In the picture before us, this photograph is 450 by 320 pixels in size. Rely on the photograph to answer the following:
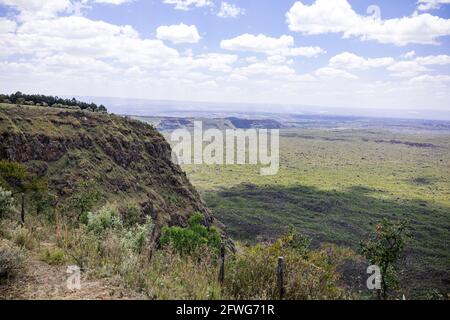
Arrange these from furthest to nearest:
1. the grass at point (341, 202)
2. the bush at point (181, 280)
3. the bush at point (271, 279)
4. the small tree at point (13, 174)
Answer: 1. the grass at point (341, 202)
2. the small tree at point (13, 174)
3. the bush at point (271, 279)
4. the bush at point (181, 280)

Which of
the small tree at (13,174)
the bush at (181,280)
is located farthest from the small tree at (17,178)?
the bush at (181,280)

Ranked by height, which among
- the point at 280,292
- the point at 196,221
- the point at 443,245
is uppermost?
the point at 280,292

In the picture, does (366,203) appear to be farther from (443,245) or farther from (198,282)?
(198,282)

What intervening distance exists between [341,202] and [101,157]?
236 feet

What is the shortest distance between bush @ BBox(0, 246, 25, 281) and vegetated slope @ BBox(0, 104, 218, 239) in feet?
140

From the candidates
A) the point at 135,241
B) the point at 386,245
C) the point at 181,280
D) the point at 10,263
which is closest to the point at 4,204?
the point at 135,241

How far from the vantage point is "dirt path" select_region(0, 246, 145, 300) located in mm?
6695

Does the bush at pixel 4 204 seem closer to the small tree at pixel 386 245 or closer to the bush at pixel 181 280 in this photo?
the bush at pixel 181 280

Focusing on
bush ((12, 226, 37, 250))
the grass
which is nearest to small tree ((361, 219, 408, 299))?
bush ((12, 226, 37, 250))

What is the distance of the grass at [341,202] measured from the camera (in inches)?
3088

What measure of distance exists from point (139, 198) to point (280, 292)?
172 feet

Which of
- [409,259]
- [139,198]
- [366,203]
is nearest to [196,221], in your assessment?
[139,198]

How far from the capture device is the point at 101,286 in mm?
7184

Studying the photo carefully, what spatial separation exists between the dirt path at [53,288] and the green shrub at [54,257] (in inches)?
14.7
